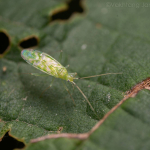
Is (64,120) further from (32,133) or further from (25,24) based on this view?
(25,24)

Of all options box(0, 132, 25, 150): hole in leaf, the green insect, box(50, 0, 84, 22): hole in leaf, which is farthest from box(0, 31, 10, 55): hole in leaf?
box(0, 132, 25, 150): hole in leaf

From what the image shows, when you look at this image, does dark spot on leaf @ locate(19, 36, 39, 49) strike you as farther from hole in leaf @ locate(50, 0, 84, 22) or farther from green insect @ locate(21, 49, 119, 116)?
hole in leaf @ locate(50, 0, 84, 22)

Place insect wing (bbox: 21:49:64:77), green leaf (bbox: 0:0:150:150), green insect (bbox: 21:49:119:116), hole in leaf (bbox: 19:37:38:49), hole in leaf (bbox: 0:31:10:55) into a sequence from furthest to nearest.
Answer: hole in leaf (bbox: 19:37:38:49), hole in leaf (bbox: 0:31:10:55), insect wing (bbox: 21:49:64:77), green insect (bbox: 21:49:119:116), green leaf (bbox: 0:0:150:150)

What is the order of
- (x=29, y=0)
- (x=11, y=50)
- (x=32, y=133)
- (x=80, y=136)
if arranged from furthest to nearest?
(x=29, y=0) → (x=11, y=50) → (x=32, y=133) → (x=80, y=136)

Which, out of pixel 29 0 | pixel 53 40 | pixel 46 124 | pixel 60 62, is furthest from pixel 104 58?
pixel 29 0

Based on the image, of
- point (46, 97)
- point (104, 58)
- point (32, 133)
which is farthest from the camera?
point (104, 58)
